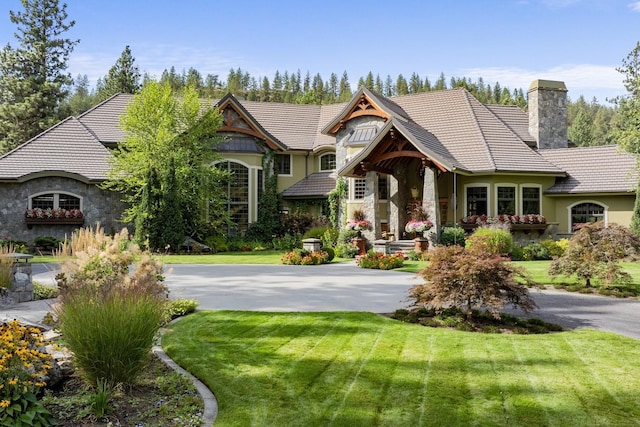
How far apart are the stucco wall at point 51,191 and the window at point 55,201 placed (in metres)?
0.20

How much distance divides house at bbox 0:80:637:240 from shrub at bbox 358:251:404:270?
15.3ft

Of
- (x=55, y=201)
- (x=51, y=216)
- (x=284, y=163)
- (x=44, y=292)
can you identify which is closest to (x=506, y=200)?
(x=284, y=163)

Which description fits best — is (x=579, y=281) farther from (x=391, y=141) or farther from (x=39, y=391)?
(x=39, y=391)

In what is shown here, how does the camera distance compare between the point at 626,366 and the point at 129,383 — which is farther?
the point at 626,366

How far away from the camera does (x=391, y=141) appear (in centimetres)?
2153

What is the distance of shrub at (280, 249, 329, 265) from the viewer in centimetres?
1788

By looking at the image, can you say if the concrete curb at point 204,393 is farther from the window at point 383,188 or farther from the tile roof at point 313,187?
the tile roof at point 313,187

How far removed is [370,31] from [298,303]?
862 cm

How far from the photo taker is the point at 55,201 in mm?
23766

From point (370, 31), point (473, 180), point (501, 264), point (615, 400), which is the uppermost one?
point (370, 31)

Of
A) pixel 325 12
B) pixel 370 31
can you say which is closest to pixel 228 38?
pixel 325 12

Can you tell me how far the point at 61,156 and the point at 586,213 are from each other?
2392cm

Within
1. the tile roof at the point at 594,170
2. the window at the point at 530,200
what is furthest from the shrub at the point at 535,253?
the tile roof at the point at 594,170

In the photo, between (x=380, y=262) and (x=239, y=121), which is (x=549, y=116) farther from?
(x=380, y=262)
